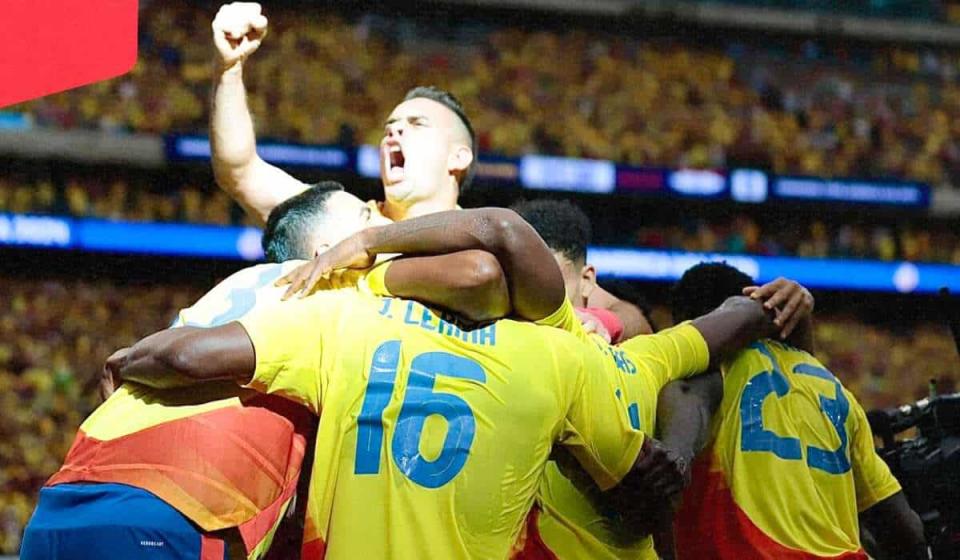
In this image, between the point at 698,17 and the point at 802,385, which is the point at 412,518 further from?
the point at 698,17

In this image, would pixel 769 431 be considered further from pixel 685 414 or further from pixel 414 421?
pixel 414 421

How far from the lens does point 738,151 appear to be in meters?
14.2

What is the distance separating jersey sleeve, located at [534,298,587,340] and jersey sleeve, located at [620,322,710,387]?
0.66 ft

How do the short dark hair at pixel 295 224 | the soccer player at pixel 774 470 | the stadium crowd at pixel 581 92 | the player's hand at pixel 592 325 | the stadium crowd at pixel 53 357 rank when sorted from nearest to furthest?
1. the short dark hair at pixel 295 224
2. the player's hand at pixel 592 325
3. the soccer player at pixel 774 470
4. the stadium crowd at pixel 53 357
5. the stadium crowd at pixel 581 92

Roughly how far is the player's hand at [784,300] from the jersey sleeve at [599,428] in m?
0.72

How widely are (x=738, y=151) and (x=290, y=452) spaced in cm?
1190

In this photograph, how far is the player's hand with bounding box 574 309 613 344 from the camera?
3.49 m

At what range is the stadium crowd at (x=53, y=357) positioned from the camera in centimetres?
1108

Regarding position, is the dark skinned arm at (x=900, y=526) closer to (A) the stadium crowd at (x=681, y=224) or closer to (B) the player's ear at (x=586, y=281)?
(B) the player's ear at (x=586, y=281)

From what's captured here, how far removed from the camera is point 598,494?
315 cm

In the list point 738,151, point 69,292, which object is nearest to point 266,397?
point 69,292

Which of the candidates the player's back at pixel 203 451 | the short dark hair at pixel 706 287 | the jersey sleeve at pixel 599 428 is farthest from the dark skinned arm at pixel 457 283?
the short dark hair at pixel 706 287

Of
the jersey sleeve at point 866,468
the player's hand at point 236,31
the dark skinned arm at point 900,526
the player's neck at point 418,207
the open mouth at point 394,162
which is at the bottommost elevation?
the dark skinned arm at point 900,526

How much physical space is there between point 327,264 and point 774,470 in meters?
1.48
